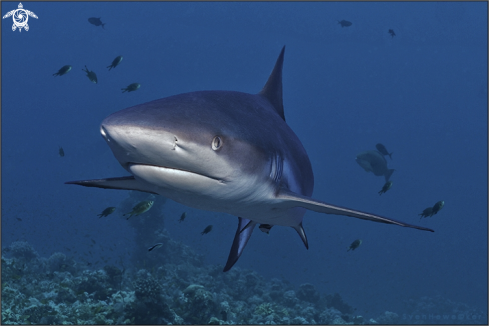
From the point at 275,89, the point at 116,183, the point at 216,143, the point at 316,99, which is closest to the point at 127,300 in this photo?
the point at 116,183

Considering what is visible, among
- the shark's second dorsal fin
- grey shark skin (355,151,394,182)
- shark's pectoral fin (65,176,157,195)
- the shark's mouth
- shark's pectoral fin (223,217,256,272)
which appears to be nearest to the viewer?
the shark's mouth

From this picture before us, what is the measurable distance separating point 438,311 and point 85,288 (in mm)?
21816

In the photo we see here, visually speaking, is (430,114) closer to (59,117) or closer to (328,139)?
(328,139)

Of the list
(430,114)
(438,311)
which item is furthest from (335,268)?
(430,114)

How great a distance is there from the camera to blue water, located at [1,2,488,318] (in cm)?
7219

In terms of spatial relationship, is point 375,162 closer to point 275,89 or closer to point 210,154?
point 275,89

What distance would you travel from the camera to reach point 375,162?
44.2ft

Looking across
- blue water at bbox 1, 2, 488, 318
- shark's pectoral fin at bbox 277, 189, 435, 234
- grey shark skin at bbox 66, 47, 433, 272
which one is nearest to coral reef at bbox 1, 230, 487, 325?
grey shark skin at bbox 66, 47, 433, 272

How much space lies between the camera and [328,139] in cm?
13825

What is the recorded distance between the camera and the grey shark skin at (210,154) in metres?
1.84

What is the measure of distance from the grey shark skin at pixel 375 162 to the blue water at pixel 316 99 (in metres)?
30.5

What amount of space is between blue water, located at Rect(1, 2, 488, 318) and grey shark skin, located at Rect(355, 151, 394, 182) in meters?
30.5

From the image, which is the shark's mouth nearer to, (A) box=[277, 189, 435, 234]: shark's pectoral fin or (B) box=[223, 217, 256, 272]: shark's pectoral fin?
(A) box=[277, 189, 435, 234]: shark's pectoral fin

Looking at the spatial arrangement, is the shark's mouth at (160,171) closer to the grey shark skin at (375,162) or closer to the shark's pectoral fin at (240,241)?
the shark's pectoral fin at (240,241)
